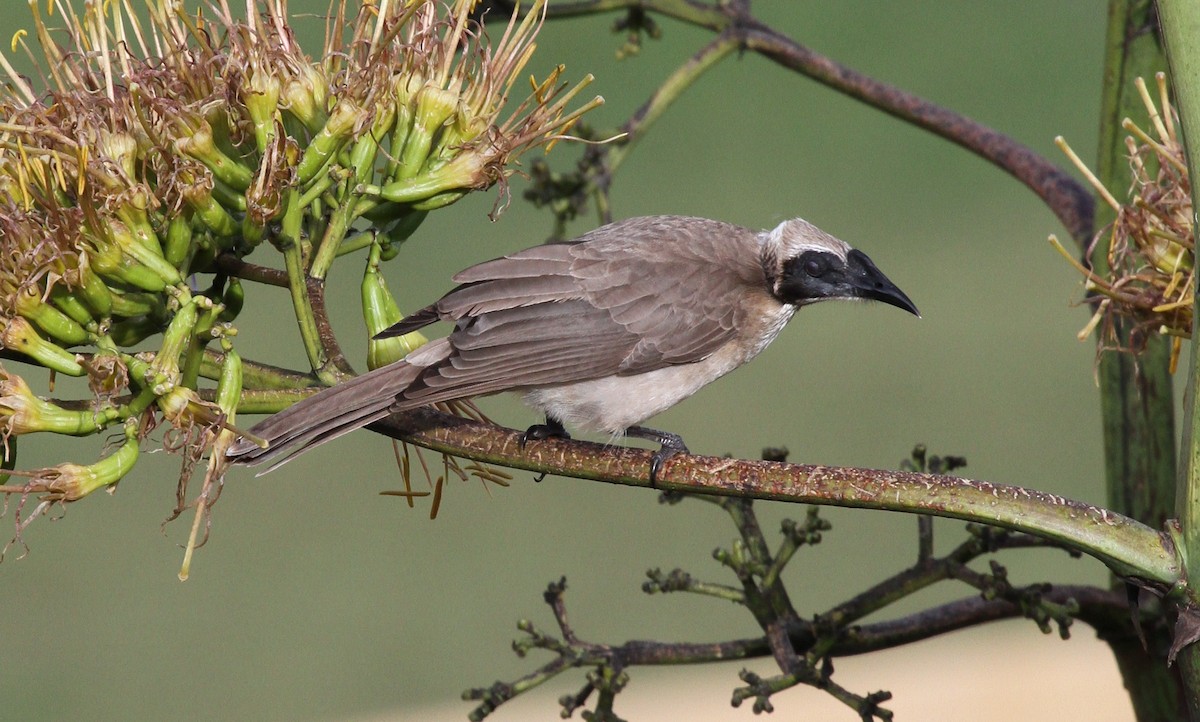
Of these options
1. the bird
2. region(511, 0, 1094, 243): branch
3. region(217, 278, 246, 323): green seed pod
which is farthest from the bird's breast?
region(217, 278, 246, 323): green seed pod

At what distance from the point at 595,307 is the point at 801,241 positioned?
0.41m

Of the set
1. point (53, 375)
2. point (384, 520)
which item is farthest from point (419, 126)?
point (384, 520)

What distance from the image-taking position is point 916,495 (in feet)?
4.58

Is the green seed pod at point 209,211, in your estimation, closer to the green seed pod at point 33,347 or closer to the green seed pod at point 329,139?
the green seed pod at point 329,139

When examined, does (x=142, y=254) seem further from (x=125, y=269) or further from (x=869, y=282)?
(x=869, y=282)

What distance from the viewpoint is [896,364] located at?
25.1 feet

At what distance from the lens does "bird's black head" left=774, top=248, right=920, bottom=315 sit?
2.30m

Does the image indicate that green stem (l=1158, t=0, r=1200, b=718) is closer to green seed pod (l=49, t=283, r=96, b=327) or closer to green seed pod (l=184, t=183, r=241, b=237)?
green seed pod (l=184, t=183, r=241, b=237)

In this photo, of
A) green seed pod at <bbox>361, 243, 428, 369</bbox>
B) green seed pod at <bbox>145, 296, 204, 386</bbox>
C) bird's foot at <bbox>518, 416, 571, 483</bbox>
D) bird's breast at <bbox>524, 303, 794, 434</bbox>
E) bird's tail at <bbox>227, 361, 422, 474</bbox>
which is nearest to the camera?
green seed pod at <bbox>145, 296, 204, 386</bbox>

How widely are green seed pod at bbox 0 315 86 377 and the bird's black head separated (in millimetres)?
1263

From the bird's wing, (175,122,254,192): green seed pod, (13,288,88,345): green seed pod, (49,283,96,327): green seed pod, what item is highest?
the bird's wing

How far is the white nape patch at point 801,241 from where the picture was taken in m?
2.41

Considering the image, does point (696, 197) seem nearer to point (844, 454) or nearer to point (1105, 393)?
point (844, 454)

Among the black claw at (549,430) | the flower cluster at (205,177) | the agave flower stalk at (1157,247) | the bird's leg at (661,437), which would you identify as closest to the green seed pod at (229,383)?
the flower cluster at (205,177)
